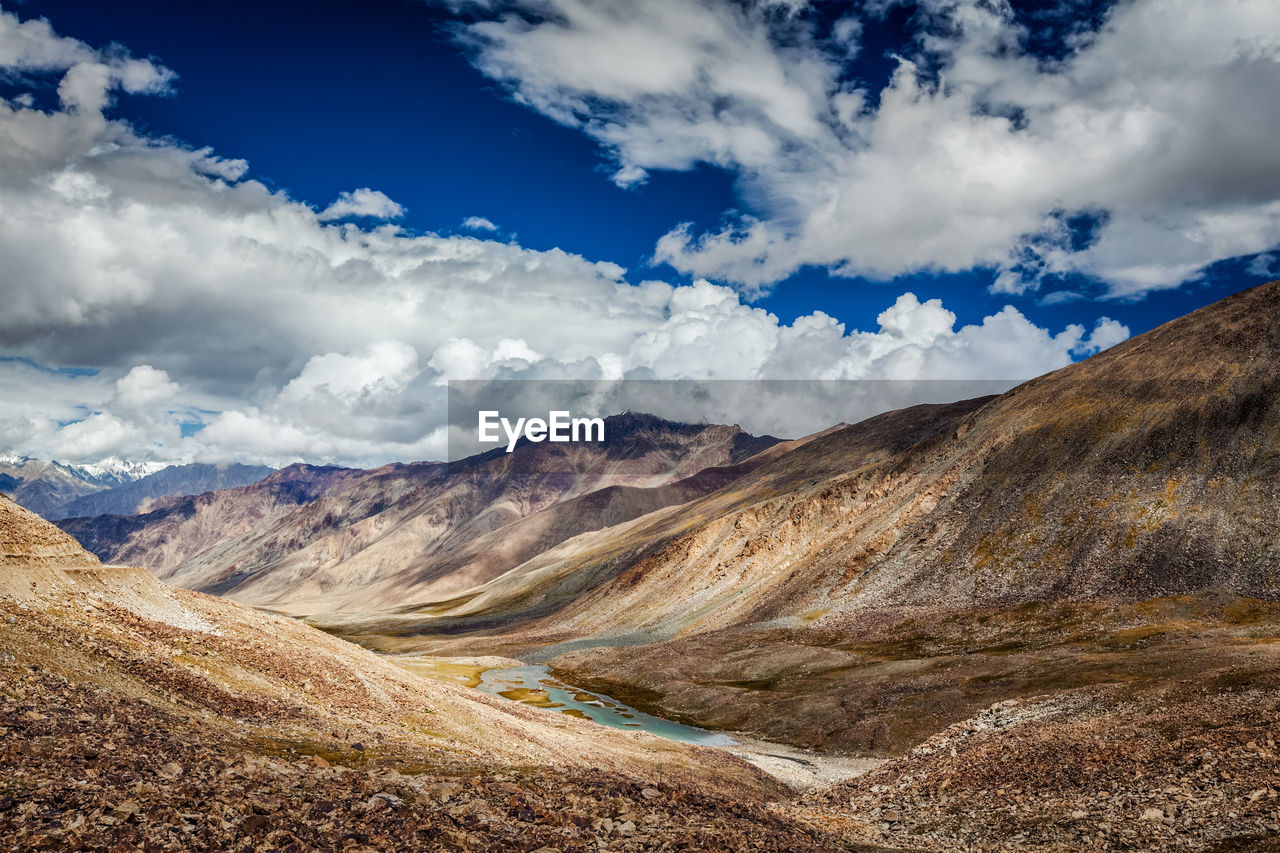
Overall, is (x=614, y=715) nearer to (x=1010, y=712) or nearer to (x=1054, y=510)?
(x=1010, y=712)

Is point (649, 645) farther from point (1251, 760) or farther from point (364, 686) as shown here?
point (1251, 760)

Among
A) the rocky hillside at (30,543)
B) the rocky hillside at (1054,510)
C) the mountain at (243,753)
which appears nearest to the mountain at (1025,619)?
the rocky hillside at (1054,510)

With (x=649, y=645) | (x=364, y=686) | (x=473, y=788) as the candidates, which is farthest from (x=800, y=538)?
(x=473, y=788)

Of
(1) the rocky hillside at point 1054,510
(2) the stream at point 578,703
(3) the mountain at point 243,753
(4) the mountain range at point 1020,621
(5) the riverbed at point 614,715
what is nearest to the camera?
(3) the mountain at point 243,753

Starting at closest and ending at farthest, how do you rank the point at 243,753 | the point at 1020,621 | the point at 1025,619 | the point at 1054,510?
the point at 243,753 < the point at 1020,621 < the point at 1025,619 < the point at 1054,510

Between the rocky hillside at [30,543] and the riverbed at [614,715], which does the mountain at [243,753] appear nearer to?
the rocky hillside at [30,543]

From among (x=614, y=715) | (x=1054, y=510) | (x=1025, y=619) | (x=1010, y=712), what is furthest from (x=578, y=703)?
(x=1054, y=510)

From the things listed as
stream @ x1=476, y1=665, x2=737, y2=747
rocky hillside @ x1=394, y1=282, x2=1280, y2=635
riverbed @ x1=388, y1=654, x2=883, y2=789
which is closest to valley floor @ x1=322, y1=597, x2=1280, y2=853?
riverbed @ x1=388, y1=654, x2=883, y2=789

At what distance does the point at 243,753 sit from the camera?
2067cm

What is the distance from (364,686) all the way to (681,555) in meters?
142

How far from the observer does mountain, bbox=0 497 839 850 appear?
52.0ft

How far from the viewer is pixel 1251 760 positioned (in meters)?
24.9

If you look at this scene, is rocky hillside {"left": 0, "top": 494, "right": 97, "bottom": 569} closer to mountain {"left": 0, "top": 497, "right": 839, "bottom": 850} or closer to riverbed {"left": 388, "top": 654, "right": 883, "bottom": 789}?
mountain {"left": 0, "top": 497, "right": 839, "bottom": 850}

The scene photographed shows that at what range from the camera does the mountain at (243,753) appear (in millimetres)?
15852
